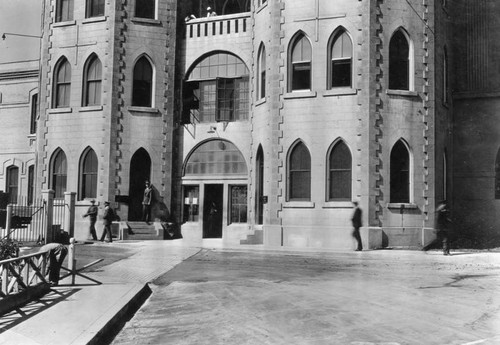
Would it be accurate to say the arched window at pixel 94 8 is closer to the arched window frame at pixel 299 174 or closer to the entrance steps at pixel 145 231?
the entrance steps at pixel 145 231

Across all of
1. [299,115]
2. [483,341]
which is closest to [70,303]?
[483,341]

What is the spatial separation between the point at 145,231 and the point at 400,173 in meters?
11.1

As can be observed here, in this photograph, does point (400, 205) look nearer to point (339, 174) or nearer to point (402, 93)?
point (339, 174)

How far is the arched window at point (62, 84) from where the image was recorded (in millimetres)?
26938

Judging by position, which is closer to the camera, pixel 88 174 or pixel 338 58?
pixel 338 58

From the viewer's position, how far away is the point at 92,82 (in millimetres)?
26484

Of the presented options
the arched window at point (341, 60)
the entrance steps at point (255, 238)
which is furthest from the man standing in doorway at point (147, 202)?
the arched window at point (341, 60)

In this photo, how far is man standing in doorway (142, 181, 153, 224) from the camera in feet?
83.0

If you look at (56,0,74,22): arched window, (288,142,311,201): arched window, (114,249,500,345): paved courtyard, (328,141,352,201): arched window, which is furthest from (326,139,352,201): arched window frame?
(56,0,74,22): arched window

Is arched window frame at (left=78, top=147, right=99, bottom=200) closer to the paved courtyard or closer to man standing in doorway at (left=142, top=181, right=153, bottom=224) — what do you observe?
man standing in doorway at (left=142, top=181, right=153, bottom=224)

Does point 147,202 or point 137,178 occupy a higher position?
point 137,178

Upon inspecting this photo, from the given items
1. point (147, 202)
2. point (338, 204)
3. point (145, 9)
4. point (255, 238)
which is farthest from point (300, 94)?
point (145, 9)

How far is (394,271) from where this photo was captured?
48.7 ft

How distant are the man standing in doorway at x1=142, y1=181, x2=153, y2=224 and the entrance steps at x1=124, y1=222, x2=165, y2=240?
35cm
